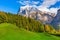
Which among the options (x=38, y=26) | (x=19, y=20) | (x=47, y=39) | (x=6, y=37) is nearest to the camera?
(x=6, y=37)

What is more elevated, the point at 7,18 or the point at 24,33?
the point at 7,18

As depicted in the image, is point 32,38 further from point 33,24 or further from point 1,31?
point 33,24

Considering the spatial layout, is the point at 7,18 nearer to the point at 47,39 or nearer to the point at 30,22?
the point at 30,22

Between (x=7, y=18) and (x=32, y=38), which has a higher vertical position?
(x=7, y=18)

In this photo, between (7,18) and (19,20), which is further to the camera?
(19,20)

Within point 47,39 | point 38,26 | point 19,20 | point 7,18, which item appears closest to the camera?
point 47,39

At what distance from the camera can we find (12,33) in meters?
30.3

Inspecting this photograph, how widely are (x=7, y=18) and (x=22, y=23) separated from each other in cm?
632

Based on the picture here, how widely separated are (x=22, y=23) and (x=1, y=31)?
1880cm

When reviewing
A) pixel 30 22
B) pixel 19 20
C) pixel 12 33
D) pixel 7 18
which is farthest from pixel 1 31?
pixel 30 22

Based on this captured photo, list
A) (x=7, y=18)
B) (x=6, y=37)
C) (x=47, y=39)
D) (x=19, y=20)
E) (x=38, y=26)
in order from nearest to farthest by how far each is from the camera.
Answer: (x=6, y=37) < (x=47, y=39) < (x=7, y=18) < (x=19, y=20) < (x=38, y=26)

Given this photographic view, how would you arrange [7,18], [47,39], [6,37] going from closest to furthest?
[6,37] → [47,39] → [7,18]

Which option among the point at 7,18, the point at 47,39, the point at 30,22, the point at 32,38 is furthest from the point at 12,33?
the point at 30,22

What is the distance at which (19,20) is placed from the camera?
48469mm
